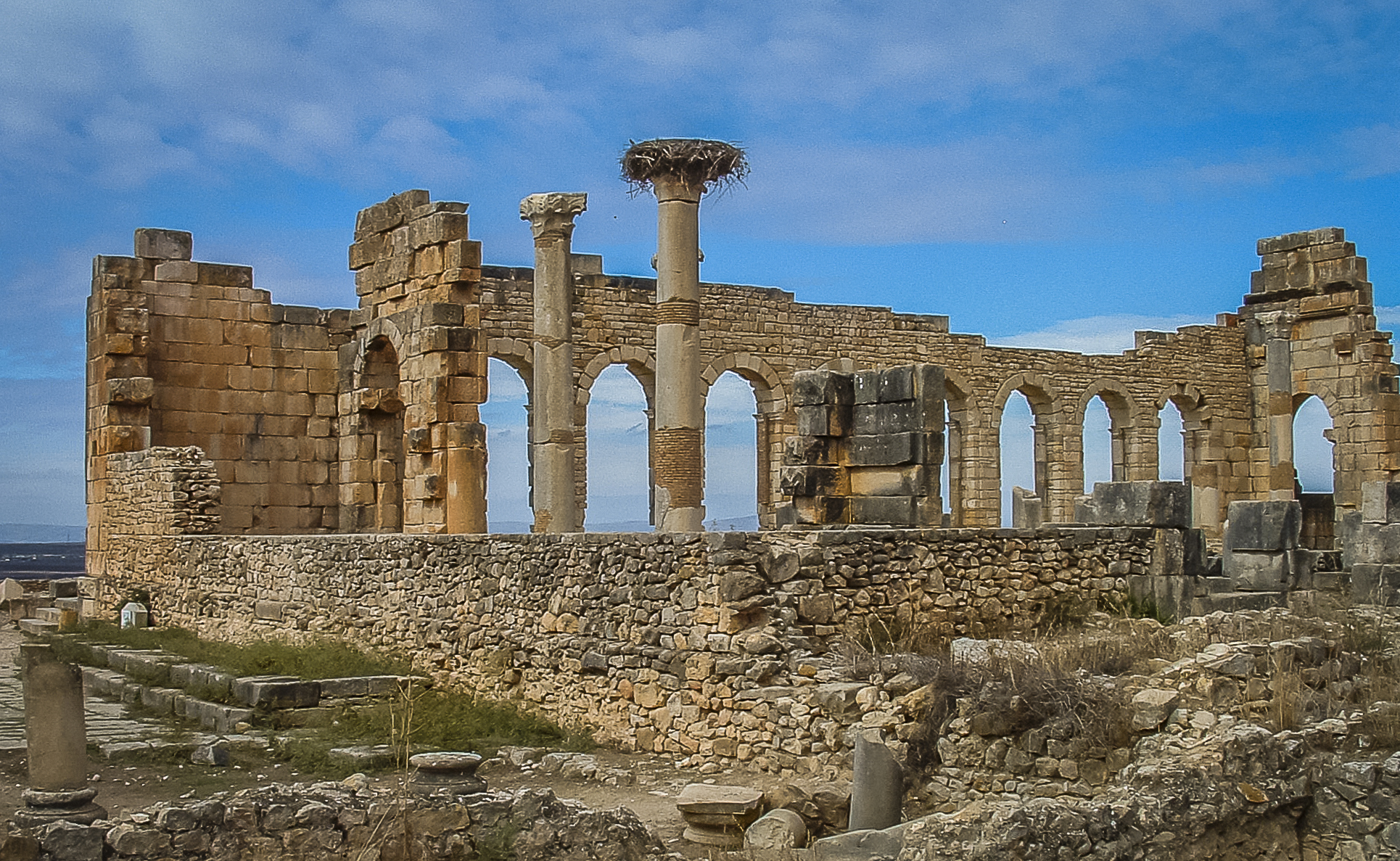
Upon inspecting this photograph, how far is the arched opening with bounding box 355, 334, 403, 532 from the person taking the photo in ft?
56.7

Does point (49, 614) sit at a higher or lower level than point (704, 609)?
lower

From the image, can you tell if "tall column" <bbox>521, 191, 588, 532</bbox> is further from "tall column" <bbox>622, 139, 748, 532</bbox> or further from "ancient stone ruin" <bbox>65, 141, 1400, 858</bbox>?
"tall column" <bbox>622, 139, 748, 532</bbox>

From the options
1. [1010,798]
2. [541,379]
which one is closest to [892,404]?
[1010,798]

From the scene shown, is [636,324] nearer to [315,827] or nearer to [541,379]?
[541,379]

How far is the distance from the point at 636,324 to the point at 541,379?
14.7 ft

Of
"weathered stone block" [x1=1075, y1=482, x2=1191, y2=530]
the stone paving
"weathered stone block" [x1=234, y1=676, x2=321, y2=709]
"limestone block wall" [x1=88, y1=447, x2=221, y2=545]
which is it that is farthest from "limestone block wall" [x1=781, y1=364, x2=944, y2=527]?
"limestone block wall" [x1=88, y1=447, x2=221, y2=545]

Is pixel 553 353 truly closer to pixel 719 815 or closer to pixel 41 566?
pixel 719 815

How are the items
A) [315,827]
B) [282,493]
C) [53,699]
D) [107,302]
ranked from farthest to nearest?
[282,493] < [107,302] < [53,699] < [315,827]

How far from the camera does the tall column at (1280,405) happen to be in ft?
78.2

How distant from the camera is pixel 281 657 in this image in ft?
38.1

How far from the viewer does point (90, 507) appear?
18.0 m

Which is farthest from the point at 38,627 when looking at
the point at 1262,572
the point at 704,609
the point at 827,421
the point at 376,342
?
the point at 1262,572

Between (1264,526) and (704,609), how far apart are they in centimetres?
654

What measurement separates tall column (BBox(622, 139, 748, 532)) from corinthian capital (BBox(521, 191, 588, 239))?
2003 millimetres
